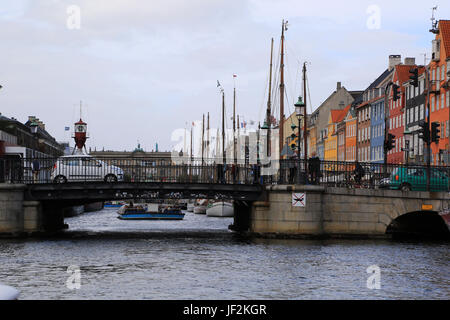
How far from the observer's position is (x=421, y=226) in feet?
194

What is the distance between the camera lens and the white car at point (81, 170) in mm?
54688

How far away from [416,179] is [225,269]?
22992 mm

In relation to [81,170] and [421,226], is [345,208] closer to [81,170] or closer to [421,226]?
[421,226]

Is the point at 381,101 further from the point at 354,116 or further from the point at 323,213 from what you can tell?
the point at 323,213

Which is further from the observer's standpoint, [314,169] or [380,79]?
[380,79]

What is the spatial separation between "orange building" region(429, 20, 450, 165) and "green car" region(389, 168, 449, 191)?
92.7ft

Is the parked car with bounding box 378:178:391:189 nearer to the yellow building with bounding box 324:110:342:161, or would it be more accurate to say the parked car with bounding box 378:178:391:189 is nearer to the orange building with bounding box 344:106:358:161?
the orange building with bounding box 344:106:358:161

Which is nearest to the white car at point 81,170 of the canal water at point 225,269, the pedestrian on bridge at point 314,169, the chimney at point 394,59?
the canal water at point 225,269

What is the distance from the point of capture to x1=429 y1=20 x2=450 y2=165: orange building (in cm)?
8388

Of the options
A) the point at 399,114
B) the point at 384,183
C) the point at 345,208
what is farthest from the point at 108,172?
the point at 399,114

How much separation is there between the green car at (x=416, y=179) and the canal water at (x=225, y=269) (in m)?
4.83

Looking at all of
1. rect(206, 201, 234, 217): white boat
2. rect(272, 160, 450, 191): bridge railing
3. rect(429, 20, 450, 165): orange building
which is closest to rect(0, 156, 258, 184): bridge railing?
rect(272, 160, 450, 191): bridge railing
